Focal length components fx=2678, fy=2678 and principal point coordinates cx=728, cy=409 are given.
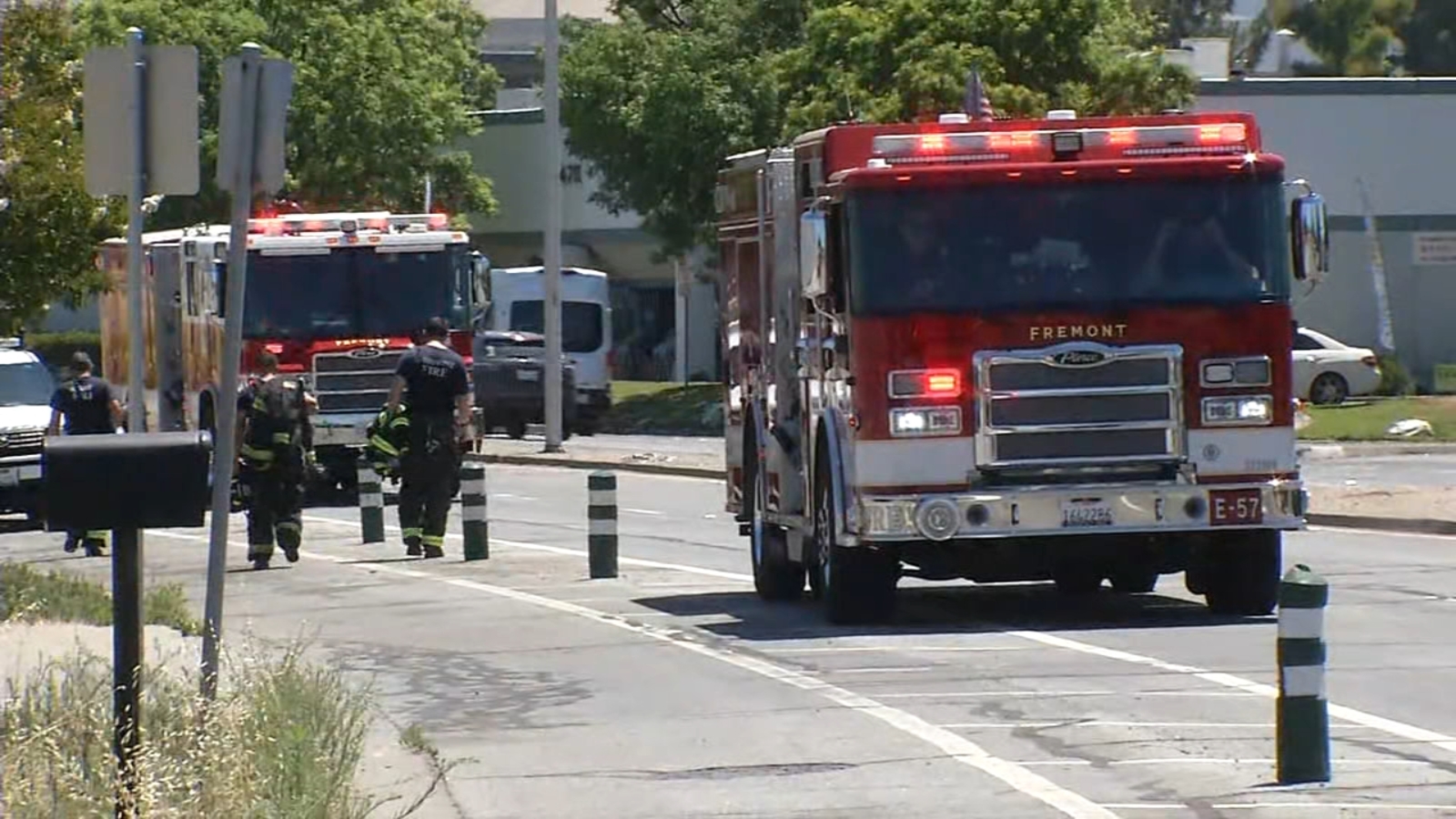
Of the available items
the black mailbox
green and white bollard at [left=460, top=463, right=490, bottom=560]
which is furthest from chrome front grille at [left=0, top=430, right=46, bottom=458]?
the black mailbox

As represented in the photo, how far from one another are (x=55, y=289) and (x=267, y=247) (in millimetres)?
11646

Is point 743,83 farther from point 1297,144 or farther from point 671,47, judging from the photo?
point 1297,144

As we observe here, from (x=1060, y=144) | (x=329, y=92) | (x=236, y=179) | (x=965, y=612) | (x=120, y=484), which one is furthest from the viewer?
(x=329, y=92)

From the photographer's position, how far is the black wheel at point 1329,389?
46.3 meters

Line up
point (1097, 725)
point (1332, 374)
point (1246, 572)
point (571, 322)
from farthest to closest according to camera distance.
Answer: point (571, 322) → point (1332, 374) → point (1246, 572) → point (1097, 725)

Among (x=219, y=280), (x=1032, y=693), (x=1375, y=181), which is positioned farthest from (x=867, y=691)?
(x=1375, y=181)

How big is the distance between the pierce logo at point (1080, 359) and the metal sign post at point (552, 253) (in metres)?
25.1

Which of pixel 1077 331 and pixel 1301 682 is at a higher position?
pixel 1077 331

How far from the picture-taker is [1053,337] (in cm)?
1553

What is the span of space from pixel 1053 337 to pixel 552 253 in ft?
86.1

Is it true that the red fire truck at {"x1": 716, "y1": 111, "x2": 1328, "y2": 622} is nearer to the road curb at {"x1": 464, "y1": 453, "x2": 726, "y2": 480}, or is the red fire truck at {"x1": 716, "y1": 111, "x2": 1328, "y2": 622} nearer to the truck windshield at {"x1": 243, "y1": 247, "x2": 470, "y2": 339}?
the truck windshield at {"x1": 243, "y1": 247, "x2": 470, "y2": 339}

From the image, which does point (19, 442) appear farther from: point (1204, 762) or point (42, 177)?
point (1204, 762)

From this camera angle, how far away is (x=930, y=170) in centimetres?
1553

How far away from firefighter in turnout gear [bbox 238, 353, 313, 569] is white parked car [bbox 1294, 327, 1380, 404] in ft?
89.2
